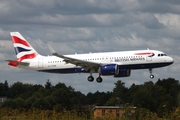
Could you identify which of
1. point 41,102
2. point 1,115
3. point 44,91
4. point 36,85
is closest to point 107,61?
point 41,102

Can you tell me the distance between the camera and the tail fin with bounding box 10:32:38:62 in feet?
255

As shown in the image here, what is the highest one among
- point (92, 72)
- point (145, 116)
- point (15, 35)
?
point (15, 35)

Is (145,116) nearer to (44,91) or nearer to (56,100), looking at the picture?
(56,100)

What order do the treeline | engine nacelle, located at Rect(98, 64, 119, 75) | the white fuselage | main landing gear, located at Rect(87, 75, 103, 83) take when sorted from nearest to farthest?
the white fuselage < engine nacelle, located at Rect(98, 64, 119, 75) < main landing gear, located at Rect(87, 75, 103, 83) < the treeline

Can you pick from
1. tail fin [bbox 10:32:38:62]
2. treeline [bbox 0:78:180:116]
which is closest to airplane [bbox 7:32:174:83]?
tail fin [bbox 10:32:38:62]

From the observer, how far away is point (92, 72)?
72.9 metres

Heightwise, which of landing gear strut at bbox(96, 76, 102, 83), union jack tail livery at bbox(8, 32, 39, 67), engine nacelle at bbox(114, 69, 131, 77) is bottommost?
landing gear strut at bbox(96, 76, 102, 83)

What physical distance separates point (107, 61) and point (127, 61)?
318 centimetres

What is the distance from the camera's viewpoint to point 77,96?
135 metres

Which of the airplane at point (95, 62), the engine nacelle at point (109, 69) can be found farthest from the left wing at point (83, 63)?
the engine nacelle at point (109, 69)

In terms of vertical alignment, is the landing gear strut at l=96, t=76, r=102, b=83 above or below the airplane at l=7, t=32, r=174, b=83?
below

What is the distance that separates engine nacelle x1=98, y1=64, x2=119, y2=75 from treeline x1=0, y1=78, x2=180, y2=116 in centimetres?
345

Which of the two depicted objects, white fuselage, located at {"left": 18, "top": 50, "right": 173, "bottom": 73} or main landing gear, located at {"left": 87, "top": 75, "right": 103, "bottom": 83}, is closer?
white fuselage, located at {"left": 18, "top": 50, "right": 173, "bottom": 73}

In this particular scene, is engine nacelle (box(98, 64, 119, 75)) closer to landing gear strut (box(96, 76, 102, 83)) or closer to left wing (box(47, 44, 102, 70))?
left wing (box(47, 44, 102, 70))
